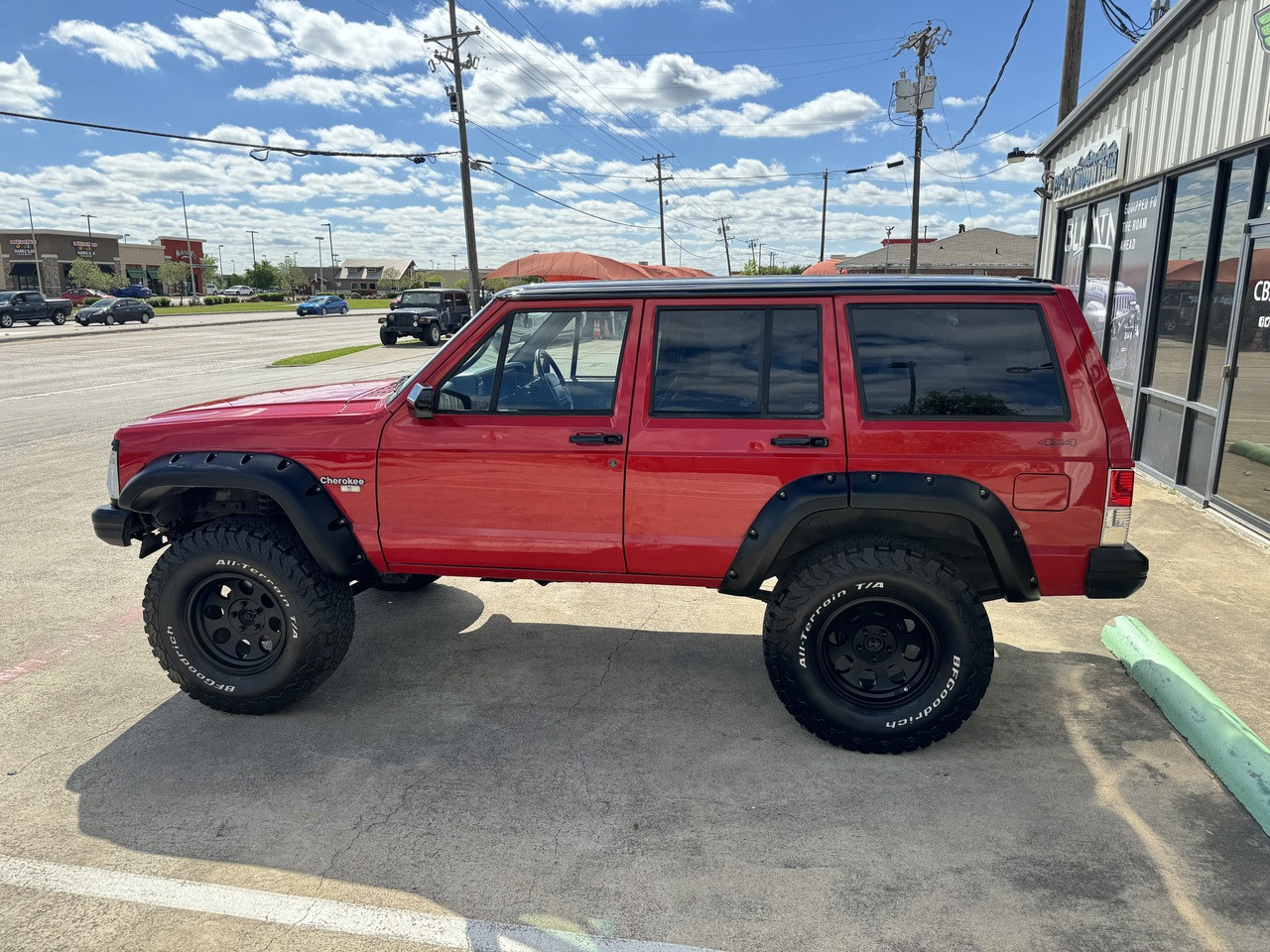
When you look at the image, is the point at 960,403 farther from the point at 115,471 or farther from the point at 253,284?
the point at 253,284

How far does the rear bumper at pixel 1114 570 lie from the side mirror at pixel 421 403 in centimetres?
283

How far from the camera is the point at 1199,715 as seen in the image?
3.70 m

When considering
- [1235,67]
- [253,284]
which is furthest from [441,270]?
[1235,67]

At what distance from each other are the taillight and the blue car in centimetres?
6042

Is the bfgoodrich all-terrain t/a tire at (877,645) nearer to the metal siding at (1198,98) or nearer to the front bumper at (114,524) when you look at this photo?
the front bumper at (114,524)

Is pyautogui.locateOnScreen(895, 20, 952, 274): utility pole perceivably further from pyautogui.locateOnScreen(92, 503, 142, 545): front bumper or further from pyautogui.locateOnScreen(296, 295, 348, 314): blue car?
pyautogui.locateOnScreen(296, 295, 348, 314): blue car

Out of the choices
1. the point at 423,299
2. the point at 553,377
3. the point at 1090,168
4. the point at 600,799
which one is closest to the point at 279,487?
the point at 553,377

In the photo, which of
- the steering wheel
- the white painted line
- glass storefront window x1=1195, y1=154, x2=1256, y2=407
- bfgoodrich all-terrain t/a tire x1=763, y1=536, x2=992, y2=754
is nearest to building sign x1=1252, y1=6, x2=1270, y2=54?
glass storefront window x1=1195, y1=154, x2=1256, y2=407

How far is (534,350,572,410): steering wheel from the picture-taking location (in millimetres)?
3824

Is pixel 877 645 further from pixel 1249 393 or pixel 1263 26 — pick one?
pixel 1263 26

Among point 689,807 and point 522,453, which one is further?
point 522,453

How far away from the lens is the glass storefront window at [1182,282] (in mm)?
7551

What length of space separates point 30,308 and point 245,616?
49014 millimetres

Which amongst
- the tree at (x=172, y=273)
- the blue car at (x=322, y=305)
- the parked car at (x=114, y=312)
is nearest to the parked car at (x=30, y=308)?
the parked car at (x=114, y=312)
